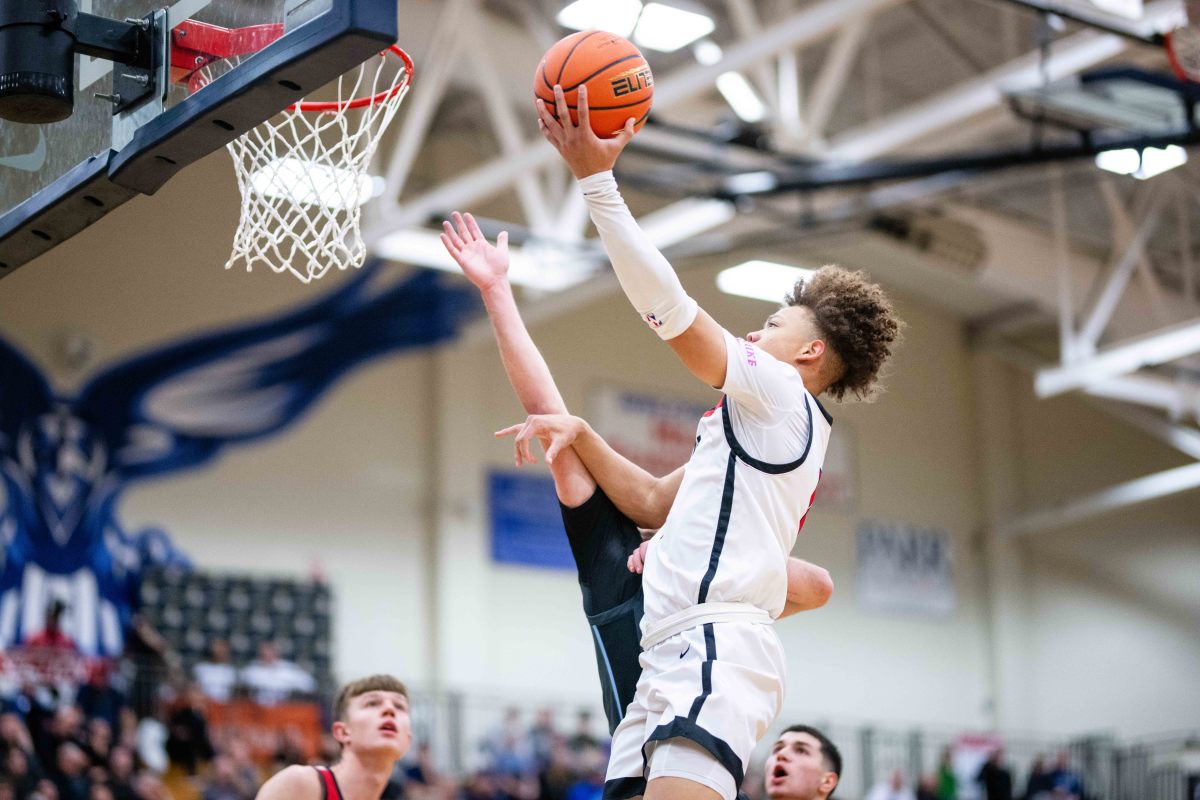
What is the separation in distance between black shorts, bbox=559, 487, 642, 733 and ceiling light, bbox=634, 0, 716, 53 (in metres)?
10.8

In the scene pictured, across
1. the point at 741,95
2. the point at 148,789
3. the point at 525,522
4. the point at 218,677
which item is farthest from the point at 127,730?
the point at 741,95

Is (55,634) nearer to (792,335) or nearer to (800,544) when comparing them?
(800,544)

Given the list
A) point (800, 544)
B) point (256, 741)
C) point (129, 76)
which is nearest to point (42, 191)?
point (129, 76)

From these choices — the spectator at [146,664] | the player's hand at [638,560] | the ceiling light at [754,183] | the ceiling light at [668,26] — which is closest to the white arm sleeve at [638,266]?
the player's hand at [638,560]

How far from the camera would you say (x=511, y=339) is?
188 inches

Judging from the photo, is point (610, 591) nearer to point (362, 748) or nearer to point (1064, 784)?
point (362, 748)

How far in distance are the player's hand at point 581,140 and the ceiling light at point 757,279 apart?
17396mm

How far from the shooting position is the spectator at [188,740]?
48.8 ft

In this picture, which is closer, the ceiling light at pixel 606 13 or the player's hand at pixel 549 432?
the player's hand at pixel 549 432

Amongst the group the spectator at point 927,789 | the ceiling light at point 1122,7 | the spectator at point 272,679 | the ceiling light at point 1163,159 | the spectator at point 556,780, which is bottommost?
the spectator at point 927,789

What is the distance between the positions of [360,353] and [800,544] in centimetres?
698

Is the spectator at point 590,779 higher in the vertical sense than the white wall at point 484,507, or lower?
lower

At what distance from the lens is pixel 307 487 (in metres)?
19.2

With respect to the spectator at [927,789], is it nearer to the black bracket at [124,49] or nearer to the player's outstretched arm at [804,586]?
the player's outstretched arm at [804,586]
